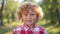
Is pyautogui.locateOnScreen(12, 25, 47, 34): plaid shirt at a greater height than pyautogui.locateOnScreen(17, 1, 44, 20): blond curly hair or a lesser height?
lesser

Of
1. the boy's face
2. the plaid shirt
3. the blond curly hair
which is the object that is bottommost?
the plaid shirt

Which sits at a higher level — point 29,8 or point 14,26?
point 29,8

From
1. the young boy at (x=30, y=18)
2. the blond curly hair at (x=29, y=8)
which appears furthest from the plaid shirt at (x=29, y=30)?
the blond curly hair at (x=29, y=8)

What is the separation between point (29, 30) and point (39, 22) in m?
0.14

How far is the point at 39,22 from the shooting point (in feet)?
5.29

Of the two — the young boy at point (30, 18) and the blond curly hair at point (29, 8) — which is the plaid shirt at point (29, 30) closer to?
the young boy at point (30, 18)

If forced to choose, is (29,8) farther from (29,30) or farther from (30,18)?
(29,30)

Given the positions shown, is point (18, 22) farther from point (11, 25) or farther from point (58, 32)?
point (58, 32)

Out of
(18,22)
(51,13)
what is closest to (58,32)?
(51,13)

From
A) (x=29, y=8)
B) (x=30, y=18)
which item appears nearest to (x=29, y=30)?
(x=30, y=18)

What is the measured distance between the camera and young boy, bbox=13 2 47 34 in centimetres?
158

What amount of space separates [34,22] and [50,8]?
237mm

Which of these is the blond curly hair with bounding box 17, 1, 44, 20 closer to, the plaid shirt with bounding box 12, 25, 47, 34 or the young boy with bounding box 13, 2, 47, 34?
the young boy with bounding box 13, 2, 47, 34

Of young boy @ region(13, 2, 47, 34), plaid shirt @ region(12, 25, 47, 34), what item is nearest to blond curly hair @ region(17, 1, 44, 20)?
young boy @ region(13, 2, 47, 34)
